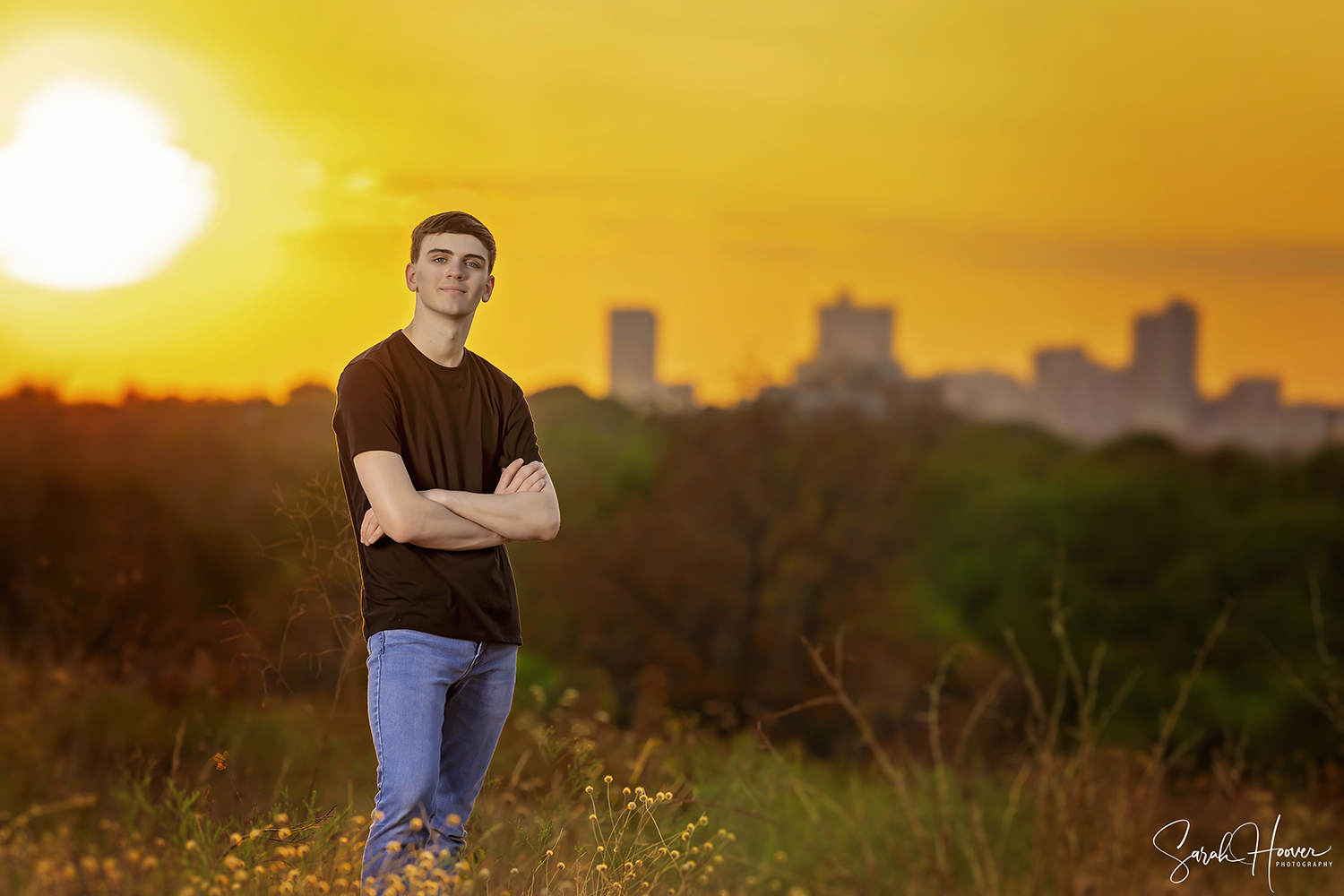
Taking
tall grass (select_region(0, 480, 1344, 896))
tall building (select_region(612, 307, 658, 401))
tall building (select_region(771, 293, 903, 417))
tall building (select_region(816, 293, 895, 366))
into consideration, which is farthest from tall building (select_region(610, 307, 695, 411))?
tall grass (select_region(0, 480, 1344, 896))

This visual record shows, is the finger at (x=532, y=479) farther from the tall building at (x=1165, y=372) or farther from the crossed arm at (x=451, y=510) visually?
the tall building at (x=1165, y=372)

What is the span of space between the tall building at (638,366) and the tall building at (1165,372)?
10466mm

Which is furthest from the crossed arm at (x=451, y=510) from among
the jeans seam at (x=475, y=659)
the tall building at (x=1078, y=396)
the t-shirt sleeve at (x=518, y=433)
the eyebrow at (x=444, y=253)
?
the tall building at (x=1078, y=396)

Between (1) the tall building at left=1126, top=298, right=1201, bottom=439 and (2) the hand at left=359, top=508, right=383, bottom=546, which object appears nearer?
(2) the hand at left=359, top=508, right=383, bottom=546

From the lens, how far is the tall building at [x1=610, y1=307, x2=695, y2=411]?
16.6 metres

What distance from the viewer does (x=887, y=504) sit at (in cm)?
1761

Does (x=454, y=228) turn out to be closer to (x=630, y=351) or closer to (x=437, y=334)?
(x=437, y=334)

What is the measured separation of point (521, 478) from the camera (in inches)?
146

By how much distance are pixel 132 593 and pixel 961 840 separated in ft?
18.5

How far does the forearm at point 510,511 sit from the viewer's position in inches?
138

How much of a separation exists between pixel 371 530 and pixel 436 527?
0.75 feet

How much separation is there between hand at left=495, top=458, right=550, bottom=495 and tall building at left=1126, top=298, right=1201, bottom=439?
21.2 metres

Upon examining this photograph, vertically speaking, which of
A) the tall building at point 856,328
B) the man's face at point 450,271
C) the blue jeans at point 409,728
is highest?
the tall building at point 856,328

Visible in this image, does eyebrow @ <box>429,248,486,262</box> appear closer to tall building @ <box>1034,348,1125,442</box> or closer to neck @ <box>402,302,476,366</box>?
neck @ <box>402,302,476,366</box>
